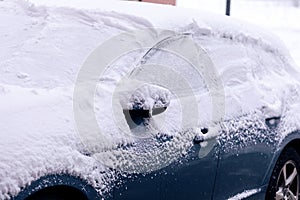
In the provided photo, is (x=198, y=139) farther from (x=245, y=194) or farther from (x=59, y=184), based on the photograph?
(x=59, y=184)

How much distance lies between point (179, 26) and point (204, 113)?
23.2 inches

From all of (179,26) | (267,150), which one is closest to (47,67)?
(179,26)

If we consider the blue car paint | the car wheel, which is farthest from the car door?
the car wheel

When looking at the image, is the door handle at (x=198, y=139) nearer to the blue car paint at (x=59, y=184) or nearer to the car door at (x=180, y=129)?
the car door at (x=180, y=129)

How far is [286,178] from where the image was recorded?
5.16 meters

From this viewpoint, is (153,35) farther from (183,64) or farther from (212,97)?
(212,97)

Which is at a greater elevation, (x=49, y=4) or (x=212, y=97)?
(x=49, y=4)

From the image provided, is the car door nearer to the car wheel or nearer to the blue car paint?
the blue car paint

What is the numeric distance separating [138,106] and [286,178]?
2.16 metres

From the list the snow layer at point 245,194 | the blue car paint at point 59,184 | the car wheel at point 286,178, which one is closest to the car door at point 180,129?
the blue car paint at point 59,184

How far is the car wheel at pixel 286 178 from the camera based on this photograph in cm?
502

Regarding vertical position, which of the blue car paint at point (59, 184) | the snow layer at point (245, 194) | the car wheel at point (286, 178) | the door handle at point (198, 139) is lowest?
the car wheel at point (286, 178)

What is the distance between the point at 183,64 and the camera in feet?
13.5

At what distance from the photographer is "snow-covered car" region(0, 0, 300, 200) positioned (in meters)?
3.03
